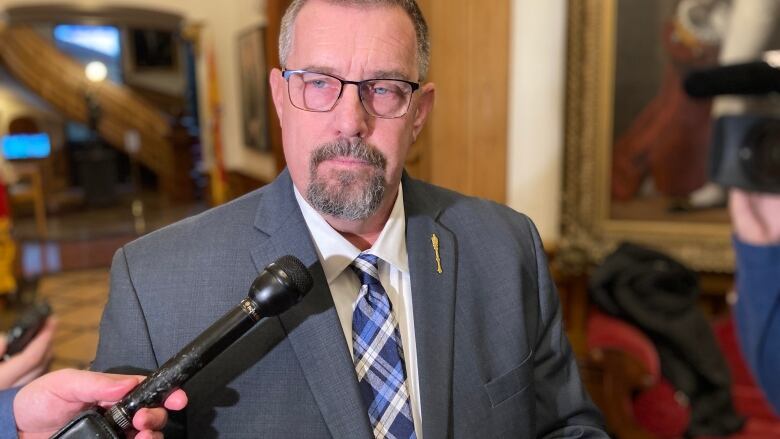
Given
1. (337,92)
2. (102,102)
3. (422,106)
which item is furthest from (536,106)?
(102,102)

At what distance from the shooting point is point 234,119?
27.3ft

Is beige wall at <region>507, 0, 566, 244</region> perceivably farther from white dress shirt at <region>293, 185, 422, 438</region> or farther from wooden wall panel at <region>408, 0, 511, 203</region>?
white dress shirt at <region>293, 185, 422, 438</region>

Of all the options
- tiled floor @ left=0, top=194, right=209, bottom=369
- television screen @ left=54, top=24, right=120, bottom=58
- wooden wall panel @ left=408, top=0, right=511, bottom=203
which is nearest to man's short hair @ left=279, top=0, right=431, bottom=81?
wooden wall panel @ left=408, top=0, right=511, bottom=203

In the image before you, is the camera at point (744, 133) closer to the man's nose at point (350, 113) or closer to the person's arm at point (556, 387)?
the person's arm at point (556, 387)

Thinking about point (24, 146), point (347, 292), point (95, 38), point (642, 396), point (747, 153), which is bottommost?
point (642, 396)

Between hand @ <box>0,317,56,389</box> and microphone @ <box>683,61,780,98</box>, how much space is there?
1534 mm

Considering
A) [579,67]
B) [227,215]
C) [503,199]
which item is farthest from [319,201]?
[579,67]

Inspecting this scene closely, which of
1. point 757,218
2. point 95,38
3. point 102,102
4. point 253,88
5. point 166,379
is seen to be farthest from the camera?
point 95,38

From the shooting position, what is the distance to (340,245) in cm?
121

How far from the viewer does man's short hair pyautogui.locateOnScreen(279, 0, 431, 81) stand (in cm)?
116

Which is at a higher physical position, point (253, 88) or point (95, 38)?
point (95, 38)

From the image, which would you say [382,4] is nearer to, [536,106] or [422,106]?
[422,106]

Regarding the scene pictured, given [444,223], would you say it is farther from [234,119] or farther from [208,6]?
[208,6]

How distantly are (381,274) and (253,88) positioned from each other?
237 inches
